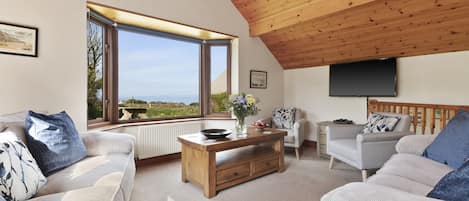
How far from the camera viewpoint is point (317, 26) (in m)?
3.47

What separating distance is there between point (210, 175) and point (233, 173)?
12.5 inches

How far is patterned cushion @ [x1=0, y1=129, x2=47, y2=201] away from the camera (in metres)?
1.11

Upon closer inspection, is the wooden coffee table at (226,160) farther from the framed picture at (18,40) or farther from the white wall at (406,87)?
the white wall at (406,87)

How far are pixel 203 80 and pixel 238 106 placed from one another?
1.59 meters

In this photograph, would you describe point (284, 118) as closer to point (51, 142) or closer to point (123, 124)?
point (123, 124)

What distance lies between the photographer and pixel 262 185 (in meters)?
2.54

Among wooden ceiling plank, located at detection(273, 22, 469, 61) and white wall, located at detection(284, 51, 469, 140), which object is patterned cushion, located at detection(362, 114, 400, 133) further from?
wooden ceiling plank, located at detection(273, 22, 469, 61)

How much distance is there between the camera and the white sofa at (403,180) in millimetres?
916

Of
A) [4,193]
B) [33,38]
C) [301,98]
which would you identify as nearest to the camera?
[4,193]

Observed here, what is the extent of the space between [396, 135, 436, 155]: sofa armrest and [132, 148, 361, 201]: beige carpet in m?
0.82

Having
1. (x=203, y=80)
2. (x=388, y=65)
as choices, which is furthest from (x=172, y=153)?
(x=388, y=65)

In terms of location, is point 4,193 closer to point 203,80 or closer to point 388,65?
point 203,80

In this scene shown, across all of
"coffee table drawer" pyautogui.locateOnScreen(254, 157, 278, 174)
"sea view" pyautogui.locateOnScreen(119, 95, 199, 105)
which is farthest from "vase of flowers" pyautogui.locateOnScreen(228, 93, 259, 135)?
"sea view" pyautogui.locateOnScreen(119, 95, 199, 105)

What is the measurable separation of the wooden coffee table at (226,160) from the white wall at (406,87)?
1.82m
